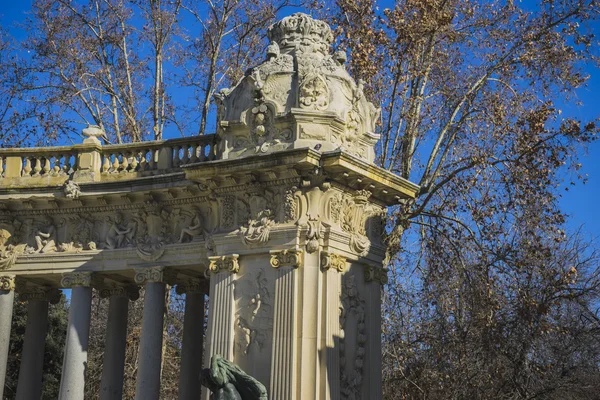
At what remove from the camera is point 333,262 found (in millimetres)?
19250

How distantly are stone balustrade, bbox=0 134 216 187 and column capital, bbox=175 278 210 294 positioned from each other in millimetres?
2976

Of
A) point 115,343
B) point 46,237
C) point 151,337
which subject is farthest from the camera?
point 115,343

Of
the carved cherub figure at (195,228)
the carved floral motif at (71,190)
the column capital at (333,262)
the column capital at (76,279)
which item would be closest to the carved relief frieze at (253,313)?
the column capital at (333,262)

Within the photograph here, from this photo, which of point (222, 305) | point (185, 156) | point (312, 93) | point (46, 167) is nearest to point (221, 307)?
point (222, 305)

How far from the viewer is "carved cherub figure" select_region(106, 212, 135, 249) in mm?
21828

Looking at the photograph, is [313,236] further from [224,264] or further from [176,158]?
[176,158]

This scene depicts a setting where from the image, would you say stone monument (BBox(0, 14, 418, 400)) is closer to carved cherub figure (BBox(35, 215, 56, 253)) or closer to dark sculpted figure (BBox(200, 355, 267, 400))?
carved cherub figure (BBox(35, 215, 56, 253))

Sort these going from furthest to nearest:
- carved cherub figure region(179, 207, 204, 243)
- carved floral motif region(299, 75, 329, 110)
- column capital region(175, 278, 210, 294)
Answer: column capital region(175, 278, 210, 294) < carved cherub figure region(179, 207, 204, 243) < carved floral motif region(299, 75, 329, 110)

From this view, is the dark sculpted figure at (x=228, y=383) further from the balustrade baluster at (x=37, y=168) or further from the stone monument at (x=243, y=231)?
the balustrade baluster at (x=37, y=168)

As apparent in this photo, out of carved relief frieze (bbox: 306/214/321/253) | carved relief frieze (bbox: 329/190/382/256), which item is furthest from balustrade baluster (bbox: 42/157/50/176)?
carved relief frieze (bbox: 329/190/382/256)

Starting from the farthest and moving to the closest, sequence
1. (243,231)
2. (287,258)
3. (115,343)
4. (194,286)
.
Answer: (115,343)
(194,286)
(243,231)
(287,258)

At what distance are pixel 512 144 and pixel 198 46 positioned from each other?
12553mm

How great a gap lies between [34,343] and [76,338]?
2820mm

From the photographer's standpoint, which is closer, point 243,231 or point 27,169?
point 243,231
